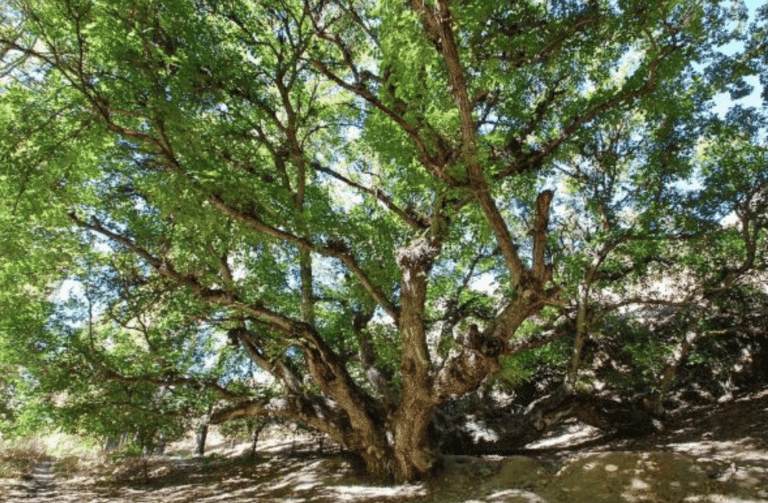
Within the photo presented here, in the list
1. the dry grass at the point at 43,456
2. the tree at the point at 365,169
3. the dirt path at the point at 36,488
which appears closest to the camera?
the tree at the point at 365,169

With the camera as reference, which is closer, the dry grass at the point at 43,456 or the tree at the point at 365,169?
the tree at the point at 365,169

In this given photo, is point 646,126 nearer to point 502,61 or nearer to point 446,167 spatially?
point 502,61

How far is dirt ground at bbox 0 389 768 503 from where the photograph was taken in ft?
18.7

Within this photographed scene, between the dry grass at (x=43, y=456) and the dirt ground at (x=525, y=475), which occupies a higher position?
the dry grass at (x=43, y=456)

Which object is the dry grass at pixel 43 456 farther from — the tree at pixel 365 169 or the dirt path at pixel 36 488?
the tree at pixel 365 169

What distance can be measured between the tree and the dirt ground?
0.89 metres

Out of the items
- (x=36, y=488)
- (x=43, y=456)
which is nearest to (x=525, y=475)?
(x=36, y=488)

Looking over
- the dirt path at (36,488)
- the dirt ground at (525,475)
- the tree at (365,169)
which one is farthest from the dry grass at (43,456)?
the tree at (365,169)

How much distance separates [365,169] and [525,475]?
7.15 meters

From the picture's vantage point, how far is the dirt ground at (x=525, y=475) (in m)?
5.69

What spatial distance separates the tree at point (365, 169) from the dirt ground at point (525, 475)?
35.2 inches

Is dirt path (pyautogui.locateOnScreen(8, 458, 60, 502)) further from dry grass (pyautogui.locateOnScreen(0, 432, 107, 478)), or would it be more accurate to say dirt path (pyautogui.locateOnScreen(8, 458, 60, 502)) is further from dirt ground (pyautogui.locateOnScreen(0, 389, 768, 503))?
dry grass (pyautogui.locateOnScreen(0, 432, 107, 478))

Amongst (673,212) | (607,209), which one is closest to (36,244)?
(607,209)

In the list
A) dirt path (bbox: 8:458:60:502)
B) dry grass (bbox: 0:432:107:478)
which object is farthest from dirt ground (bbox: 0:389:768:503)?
dry grass (bbox: 0:432:107:478)
